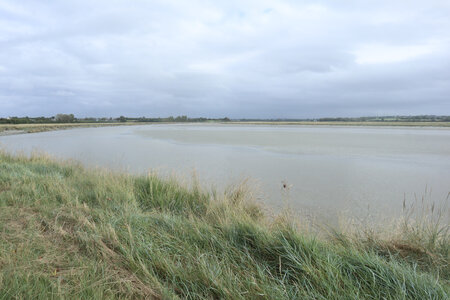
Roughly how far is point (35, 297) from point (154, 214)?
1.75 m

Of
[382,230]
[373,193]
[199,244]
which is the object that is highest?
[199,244]

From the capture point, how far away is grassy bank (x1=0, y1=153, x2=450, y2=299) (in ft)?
5.66

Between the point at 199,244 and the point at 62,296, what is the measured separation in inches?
46.7

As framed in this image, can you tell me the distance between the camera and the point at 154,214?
10.8 feet

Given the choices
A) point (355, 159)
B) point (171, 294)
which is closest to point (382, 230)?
point (171, 294)

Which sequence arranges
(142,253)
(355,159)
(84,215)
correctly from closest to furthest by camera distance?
(142,253), (84,215), (355,159)

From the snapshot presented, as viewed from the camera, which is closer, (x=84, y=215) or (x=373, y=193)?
(x=84, y=215)

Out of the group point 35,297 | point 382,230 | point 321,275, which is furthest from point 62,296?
point 382,230

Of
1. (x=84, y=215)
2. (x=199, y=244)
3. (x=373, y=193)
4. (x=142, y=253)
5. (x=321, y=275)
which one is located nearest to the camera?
(x=321, y=275)

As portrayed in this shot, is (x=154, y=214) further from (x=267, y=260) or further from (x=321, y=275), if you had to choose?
(x=321, y=275)

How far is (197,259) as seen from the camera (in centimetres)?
208

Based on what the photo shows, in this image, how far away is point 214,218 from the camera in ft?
10.5

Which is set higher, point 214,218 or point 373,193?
point 214,218

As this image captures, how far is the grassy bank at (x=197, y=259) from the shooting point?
173cm
